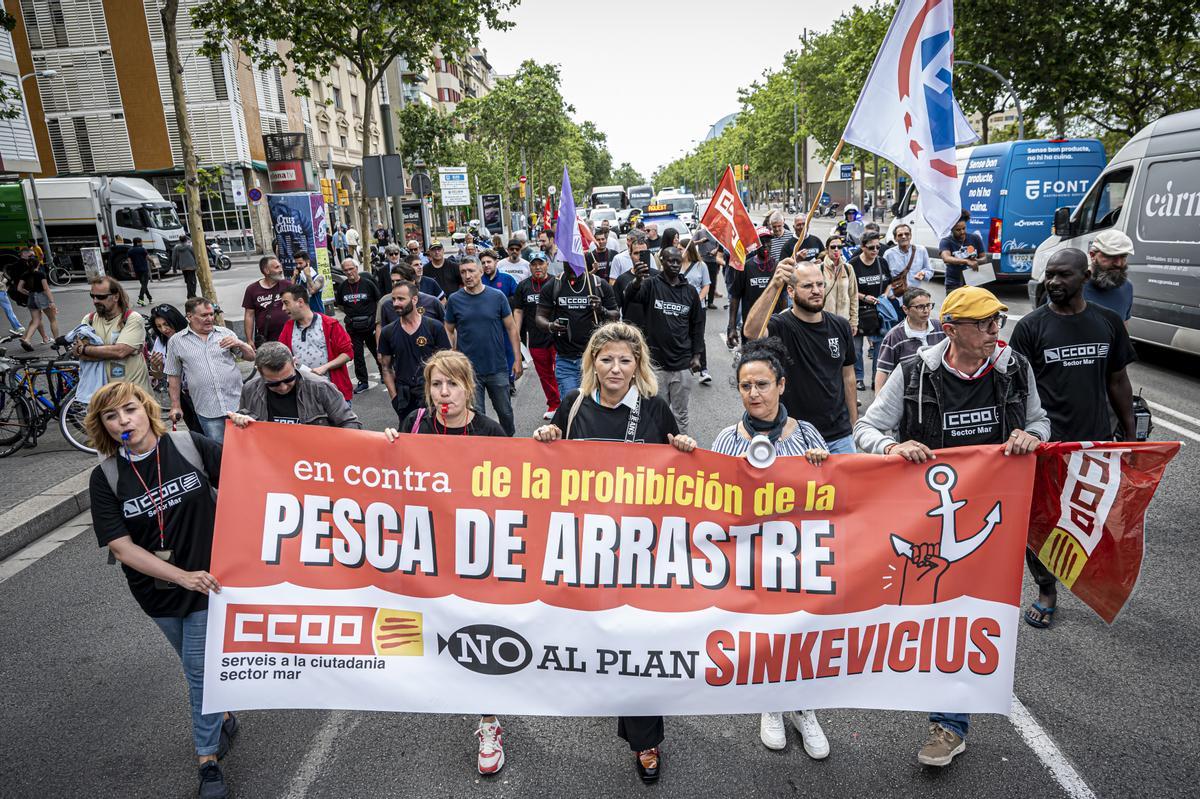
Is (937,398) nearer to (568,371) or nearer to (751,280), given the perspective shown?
(568,371)

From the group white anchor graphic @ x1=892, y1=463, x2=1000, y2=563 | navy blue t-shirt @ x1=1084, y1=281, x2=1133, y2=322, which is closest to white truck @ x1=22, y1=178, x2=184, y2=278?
navy blue t-shirt @ x1=1084, y1=281, x2=1133, y2=322

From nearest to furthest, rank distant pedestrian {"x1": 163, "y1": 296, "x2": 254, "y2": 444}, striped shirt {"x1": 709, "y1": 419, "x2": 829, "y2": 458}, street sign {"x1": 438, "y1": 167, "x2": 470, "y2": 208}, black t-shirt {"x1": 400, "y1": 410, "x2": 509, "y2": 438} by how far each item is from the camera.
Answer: striped shirt {"x1": 709, "y1": 419, "x2": 829, "y2": 458}
black t-shirt {"x1": 400, "y1": 410, "x2": 509, "y2": 438}
distant pedestrian {"x1": 163, "y1": 296, "x2": 254, "y2": 444}
street sign {"x1": 438, "y1": 167, "x2": 470, "y2": 208}

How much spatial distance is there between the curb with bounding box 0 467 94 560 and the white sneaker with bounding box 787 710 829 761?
5.43 metres

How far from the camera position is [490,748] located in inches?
133

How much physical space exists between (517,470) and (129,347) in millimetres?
5247

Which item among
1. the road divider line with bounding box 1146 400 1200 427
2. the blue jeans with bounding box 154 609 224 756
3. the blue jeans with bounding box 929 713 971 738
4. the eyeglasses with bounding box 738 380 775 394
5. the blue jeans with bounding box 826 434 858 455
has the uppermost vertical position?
the eyeglasses with bounding box 738 380 775 394

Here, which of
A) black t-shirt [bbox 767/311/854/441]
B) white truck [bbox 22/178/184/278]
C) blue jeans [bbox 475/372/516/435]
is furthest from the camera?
white truck [bbox 22/178/184/278]

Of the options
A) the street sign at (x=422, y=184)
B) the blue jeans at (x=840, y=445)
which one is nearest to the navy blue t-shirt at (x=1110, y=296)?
the blue jeans at (x=840, y=445)

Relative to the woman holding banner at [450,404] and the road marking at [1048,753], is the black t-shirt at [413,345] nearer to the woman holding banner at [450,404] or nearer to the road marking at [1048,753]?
the woman holding banner at [450,404]

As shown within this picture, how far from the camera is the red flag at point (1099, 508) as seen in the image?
124 inches

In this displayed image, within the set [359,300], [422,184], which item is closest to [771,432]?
[359,300]

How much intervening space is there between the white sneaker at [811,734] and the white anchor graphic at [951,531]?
901mm

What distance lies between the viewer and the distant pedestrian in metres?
6.05

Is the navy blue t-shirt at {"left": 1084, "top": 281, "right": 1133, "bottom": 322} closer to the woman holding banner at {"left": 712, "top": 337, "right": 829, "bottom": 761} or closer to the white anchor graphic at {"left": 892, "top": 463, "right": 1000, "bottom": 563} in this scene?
the white anchor graphic at {"left": 892, "top": 463, "right": 1000, "bottom": 563}
